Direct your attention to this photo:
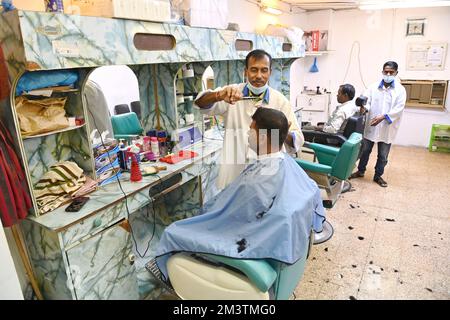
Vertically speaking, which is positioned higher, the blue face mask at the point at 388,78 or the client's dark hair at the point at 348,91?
the blue face mask at the point at 388,78

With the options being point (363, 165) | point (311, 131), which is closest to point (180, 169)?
point (311, 131)

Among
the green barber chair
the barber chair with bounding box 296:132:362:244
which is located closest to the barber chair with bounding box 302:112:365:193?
the barber chair with bounding box 296:132:362:244

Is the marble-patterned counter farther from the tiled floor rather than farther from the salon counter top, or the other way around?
the tiled floor

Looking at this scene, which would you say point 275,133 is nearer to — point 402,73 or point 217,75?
point 217,75

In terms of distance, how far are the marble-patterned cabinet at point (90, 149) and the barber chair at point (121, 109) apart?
13 cm

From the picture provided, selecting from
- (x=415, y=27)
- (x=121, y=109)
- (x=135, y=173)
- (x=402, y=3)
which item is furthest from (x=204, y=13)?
(x=415, y=27)

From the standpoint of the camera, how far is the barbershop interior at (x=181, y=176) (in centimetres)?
140

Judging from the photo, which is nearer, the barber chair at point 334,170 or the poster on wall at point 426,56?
the barber chair at point 334,170

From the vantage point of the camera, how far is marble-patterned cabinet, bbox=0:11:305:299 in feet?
4.37

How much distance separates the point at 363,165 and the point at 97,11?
353cm

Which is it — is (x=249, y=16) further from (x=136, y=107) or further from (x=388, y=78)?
(x=136, y=107)

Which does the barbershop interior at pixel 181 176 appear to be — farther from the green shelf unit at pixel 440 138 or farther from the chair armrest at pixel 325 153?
the green shelf unit at pixel 440 138

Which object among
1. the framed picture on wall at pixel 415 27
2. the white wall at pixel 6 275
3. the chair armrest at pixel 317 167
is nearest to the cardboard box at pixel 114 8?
the white wall at pixel 6 275

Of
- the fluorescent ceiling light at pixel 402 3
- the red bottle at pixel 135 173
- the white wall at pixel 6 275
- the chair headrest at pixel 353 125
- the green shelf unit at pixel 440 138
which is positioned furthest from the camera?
the green shelf unit at pixel 440 138
